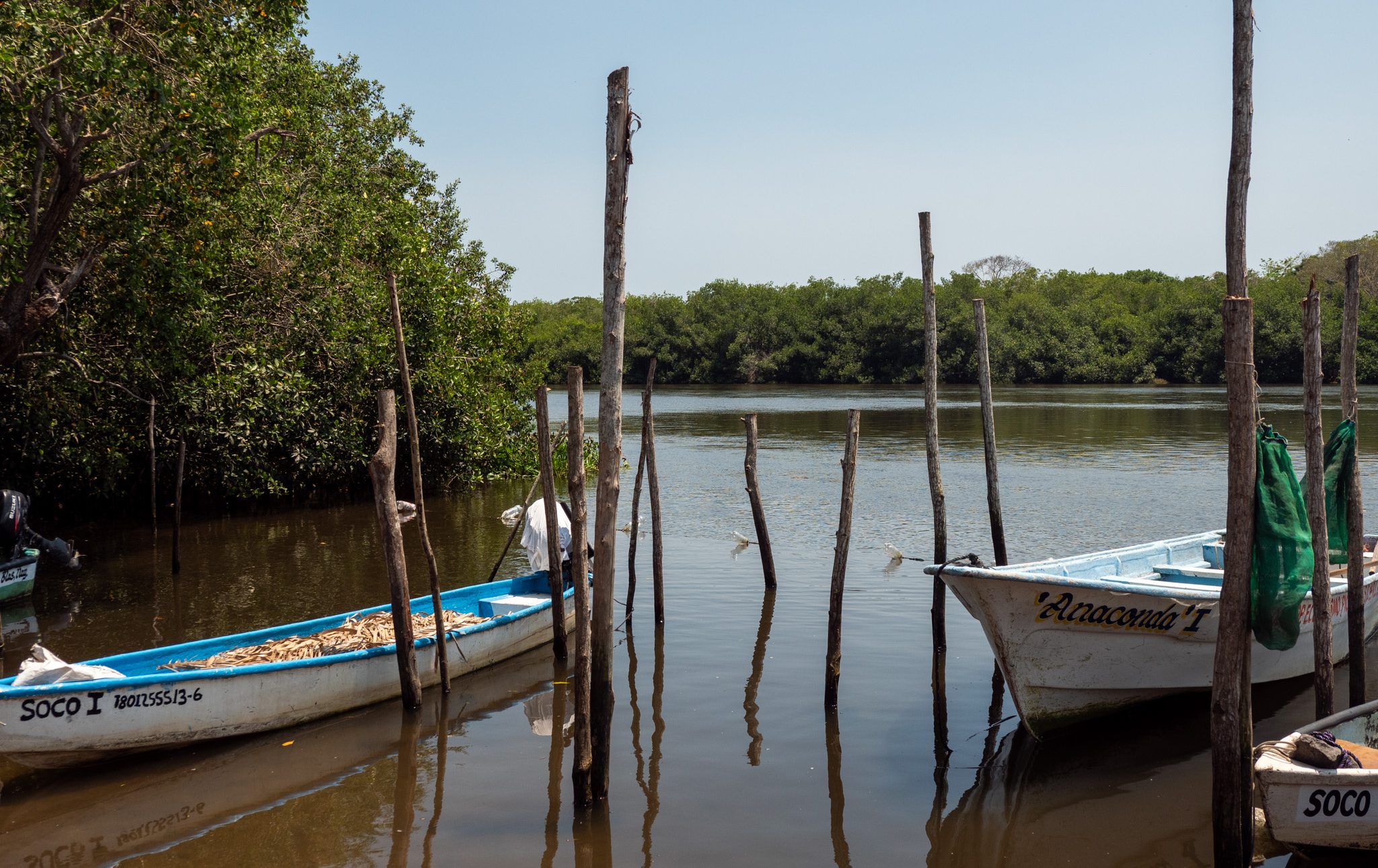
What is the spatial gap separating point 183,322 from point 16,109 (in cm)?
422

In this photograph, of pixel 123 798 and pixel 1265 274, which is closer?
pixel 123 798

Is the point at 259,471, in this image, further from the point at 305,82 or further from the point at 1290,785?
the point at 1290,785

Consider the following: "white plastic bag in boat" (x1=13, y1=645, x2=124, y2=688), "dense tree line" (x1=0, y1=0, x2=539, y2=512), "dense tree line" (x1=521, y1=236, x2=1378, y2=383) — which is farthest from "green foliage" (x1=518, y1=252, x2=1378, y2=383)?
"white plastic bag in boat" (x1=13, y1=645, x2=124, y2=688)

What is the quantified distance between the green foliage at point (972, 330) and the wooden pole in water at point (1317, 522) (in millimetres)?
63129

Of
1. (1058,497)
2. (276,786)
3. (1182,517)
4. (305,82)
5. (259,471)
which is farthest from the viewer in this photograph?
(1058,497)

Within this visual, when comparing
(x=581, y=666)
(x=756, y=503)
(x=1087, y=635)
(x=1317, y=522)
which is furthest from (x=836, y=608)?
(x=756, y=503)

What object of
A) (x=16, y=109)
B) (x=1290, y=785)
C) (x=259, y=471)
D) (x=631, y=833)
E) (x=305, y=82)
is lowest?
(x=631, y=833)

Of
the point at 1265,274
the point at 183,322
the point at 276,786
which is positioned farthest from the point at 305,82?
the point at 1265,274

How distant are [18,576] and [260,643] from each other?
5.58 meters

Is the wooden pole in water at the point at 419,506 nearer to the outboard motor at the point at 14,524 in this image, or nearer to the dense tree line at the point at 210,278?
the dense tree line at the point at 210,278

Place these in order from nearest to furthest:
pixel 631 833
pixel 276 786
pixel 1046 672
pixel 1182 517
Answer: pixel 631 833 < pixel 276 786 < pixel 1046 672 < pixel 1182 517

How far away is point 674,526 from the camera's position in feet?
65.9

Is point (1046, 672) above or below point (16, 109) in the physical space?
below

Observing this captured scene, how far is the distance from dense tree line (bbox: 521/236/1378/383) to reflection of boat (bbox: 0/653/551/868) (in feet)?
219
